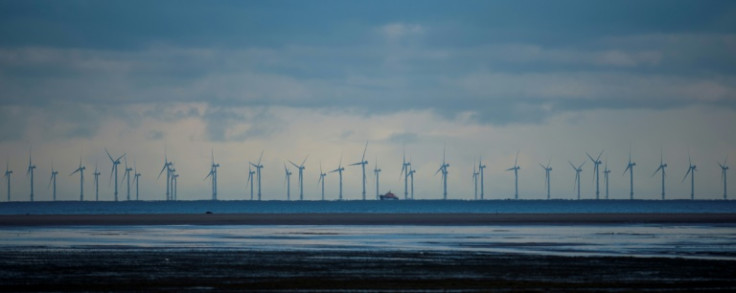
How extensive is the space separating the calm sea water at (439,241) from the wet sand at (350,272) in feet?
15.1

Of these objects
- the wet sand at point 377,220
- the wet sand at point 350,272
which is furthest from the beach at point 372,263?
the wet sand at point 377,220

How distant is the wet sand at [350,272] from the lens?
3678 centimetres

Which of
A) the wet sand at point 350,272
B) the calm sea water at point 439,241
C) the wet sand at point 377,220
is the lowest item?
the wet sand at point 350,272

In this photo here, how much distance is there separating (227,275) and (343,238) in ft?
97.8

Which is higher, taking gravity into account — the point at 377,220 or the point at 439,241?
the point at 377,220

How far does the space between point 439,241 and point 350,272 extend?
23.9m

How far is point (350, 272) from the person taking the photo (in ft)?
139

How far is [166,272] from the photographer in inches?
1666

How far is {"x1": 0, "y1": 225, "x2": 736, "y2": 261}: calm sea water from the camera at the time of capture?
183 feet

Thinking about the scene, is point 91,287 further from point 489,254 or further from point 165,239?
point 165,239

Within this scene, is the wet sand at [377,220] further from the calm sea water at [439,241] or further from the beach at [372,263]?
the beach at [372,263]

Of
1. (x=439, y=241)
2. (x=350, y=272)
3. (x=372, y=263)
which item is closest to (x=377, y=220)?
(x=439, y=241)

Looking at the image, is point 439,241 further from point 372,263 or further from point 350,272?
point 350,272

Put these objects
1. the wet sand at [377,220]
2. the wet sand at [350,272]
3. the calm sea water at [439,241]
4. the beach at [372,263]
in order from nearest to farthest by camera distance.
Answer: the wet sand at [350,272] → the beach at [372,263] → the calm sea water at [439,241] → the wet sand at [377,220]
